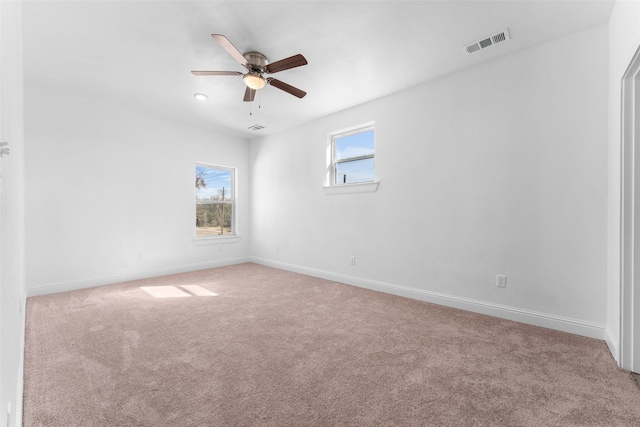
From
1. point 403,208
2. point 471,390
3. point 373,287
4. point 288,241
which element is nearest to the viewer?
point 471,390

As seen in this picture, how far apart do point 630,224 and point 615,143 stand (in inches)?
25.9

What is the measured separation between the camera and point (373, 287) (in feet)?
12.5

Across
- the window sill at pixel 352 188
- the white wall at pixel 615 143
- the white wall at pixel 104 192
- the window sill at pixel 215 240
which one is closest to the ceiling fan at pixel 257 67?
the window sill at pixel 352 188

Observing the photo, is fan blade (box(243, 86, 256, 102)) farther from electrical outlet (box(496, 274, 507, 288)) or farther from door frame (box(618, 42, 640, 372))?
electrical outlet (box(496, 274, 507, 288))

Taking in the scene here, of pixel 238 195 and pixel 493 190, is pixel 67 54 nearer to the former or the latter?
pixel 238 195

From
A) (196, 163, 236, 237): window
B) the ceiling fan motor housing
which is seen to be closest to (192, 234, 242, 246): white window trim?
(196, 163, 236, 237): window

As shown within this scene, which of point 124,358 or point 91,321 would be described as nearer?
point 124,358

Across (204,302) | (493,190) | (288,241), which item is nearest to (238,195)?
(288,241)

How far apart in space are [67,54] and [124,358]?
295 centimetres

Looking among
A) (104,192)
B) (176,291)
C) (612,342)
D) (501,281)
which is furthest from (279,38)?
(612,342)

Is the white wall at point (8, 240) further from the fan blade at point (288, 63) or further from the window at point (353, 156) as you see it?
the window at point (353, 156)

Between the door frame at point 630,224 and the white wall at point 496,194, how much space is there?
19.0 inches

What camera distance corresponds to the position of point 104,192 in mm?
4012

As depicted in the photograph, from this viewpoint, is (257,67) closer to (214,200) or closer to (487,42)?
(487,42)
